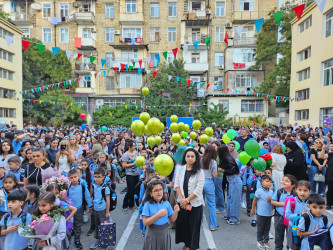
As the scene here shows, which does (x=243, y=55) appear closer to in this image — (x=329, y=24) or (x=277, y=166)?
(x=329, y=24)

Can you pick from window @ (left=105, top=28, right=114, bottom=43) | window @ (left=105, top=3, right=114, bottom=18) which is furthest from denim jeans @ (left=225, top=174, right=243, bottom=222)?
window @ (left=105, top=3, right=114, bottom=18)

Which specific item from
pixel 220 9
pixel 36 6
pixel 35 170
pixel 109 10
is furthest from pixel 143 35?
pixel 35 170

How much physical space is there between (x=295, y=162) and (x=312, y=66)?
1545cm

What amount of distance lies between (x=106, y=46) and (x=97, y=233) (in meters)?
27.5

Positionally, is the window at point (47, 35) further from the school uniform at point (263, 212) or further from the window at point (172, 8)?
the school uniform at point (263, 212)

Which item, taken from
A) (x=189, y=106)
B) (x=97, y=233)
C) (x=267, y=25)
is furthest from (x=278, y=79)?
(x=97, y=233)

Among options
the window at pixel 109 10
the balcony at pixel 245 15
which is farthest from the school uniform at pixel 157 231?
the window at pixel 109 10

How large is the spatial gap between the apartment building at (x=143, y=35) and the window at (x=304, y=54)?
709 centimetres

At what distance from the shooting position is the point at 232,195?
5.46 meters

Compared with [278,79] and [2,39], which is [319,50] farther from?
[2,39]

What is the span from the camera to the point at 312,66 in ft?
61.7

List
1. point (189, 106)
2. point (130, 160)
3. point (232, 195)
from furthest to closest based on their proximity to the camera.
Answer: point (189, 106) → point (130, 160) → point (232, 195)

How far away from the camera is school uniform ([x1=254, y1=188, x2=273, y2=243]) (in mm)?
4273

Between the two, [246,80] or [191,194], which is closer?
[191,194]
